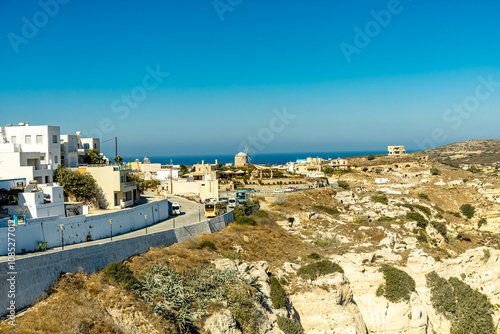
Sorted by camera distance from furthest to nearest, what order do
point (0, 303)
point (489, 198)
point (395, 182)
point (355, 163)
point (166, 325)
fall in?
point (355, 163)
point (395, 182)
point (489, 198)
point (166, 325)
point (0, 303)

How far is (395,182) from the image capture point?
84.8 metres

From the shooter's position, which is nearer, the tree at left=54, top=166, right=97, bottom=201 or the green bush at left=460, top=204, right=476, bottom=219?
the tree at left=54, top=166, right=97, bottom=201

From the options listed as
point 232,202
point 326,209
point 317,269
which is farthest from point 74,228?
point 326,209

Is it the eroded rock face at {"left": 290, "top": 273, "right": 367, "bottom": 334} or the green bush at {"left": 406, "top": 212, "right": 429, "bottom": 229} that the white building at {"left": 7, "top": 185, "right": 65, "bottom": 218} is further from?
the green bush at {"left": 406, "top": 212, "right": 429, "bottom": 229}

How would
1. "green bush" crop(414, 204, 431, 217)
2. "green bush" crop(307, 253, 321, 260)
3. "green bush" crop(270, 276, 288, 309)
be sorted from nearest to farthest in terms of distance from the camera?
"green bush" crop(270, 276, 288, 309) → "green bush" crop(307, 253, 321, 260) → "green bush" crop(414, 204, 431, 217)

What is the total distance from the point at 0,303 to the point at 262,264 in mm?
15915

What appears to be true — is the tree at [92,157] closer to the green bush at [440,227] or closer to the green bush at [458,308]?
the green bush at [458,308]

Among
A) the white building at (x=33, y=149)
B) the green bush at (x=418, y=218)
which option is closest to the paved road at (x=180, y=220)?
the white building at (x=33, y=149)

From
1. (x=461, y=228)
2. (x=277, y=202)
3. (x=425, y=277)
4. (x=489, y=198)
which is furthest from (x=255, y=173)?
(x=425, y=277)

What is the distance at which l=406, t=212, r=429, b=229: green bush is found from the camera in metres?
52.4

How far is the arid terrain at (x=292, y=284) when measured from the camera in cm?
1966

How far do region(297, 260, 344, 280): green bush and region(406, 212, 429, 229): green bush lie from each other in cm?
2558

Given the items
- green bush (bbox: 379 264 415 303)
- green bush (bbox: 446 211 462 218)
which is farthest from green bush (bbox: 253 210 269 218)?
A: green bush (bbox: 446 211 462 218)

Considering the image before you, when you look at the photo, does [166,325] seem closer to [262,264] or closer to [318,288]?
[262,264]
